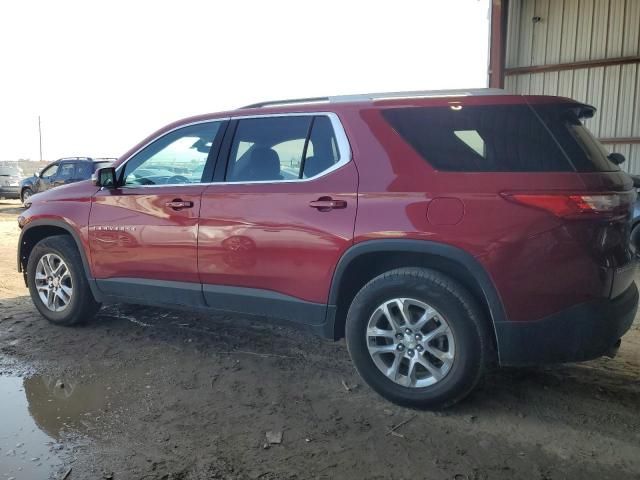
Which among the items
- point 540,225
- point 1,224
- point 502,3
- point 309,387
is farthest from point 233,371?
point 1,224

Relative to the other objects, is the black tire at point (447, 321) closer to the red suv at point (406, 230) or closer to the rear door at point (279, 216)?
the red suv at point (406, 230)

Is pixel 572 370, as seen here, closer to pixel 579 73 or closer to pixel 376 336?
pixel 376 336

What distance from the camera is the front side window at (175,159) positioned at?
415 cm

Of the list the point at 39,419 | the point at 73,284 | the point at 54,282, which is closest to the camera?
the point at 39,419

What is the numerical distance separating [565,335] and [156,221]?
296cm

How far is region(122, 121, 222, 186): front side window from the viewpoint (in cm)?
415

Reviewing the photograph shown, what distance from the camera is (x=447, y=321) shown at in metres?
3.10

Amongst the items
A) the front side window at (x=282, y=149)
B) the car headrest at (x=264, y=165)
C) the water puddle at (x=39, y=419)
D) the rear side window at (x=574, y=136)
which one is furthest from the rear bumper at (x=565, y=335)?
the water puddle at (x=39, y=419)

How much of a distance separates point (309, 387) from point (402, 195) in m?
1.45

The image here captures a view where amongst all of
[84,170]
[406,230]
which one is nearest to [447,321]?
[406,230]

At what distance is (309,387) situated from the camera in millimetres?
3613

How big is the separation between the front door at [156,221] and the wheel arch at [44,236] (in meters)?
0.11

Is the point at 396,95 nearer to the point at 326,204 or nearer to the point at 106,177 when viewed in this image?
the point at 326,204

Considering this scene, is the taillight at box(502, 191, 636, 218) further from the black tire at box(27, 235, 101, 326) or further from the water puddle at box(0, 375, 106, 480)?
the black tire at box(27, 235, 101, 326)
